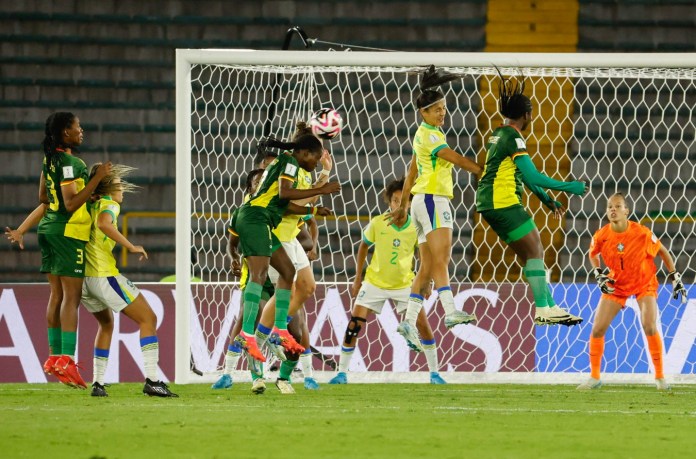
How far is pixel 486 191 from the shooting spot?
771 cm

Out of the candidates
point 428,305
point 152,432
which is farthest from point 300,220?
point 152,432

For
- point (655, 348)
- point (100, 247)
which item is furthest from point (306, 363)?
point (655, 348)

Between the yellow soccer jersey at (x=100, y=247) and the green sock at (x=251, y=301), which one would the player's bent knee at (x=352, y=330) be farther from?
the yellow soccer jersey at (x=100, y=247)

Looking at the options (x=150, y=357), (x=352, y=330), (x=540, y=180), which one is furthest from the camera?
(x=352, y=330)

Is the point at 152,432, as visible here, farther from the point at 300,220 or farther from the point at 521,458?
the point at 300,220

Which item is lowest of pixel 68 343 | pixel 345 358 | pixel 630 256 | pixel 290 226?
pixel 345 358

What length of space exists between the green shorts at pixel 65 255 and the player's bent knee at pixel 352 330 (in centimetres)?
250

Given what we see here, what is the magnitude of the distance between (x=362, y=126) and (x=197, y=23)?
7.70 feet

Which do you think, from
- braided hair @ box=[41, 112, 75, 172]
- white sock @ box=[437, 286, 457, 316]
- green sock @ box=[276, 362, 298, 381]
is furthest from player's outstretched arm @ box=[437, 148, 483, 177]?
braided hair @ box=[41, 112, 75, 172]

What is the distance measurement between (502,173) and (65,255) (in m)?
2.79

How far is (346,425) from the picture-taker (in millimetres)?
5770

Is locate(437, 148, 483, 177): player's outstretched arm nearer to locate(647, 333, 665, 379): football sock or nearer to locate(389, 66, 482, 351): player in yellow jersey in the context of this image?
locate(389, 66, 482, 351): player in yellow jersey

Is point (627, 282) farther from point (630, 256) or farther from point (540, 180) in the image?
point (540, 180)

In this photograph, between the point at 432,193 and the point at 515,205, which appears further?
the point at 432,193
